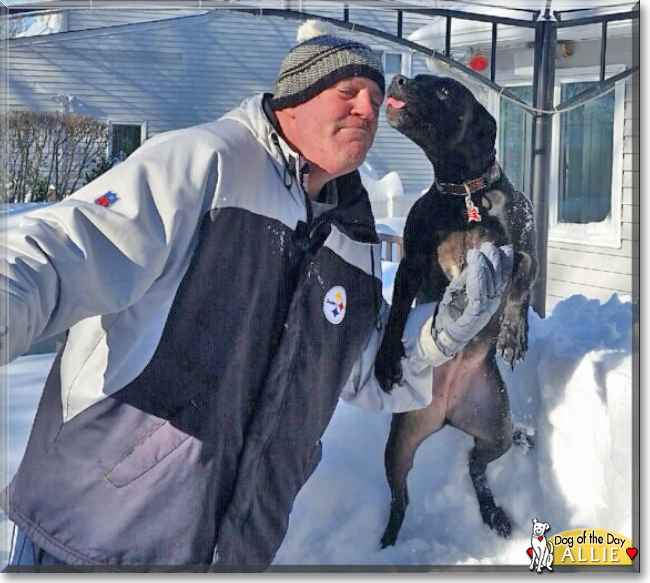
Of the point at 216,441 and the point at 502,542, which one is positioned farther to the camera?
the point at 502,542

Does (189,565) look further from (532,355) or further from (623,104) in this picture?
(623,104)

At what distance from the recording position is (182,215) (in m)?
1.97

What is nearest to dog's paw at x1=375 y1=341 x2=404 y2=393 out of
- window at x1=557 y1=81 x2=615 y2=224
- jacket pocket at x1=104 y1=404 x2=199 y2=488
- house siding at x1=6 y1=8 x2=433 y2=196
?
house siding at x1=6 y1=8 x2=433 y2=196

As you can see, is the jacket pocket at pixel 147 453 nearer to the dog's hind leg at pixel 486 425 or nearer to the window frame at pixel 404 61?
the dog's hind leg at pixel 486 425

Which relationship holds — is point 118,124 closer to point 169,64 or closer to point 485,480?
point 169,64

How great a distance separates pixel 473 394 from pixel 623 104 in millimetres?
1034

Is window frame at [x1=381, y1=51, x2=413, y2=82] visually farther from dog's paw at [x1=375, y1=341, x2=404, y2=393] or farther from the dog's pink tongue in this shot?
dog's paw at [x1=375, y1=341, x2=404, y2=393]

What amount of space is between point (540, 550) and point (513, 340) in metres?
0.65

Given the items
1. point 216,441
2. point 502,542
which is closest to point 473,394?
point 502,542

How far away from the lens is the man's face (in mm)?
2199

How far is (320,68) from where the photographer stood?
2.20 meters

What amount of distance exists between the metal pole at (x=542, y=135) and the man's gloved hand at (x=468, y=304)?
30 centimetres

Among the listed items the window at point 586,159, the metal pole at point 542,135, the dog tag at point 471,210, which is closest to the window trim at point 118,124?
the dog tag at point 471,210

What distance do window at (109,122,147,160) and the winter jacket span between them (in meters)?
0.32
